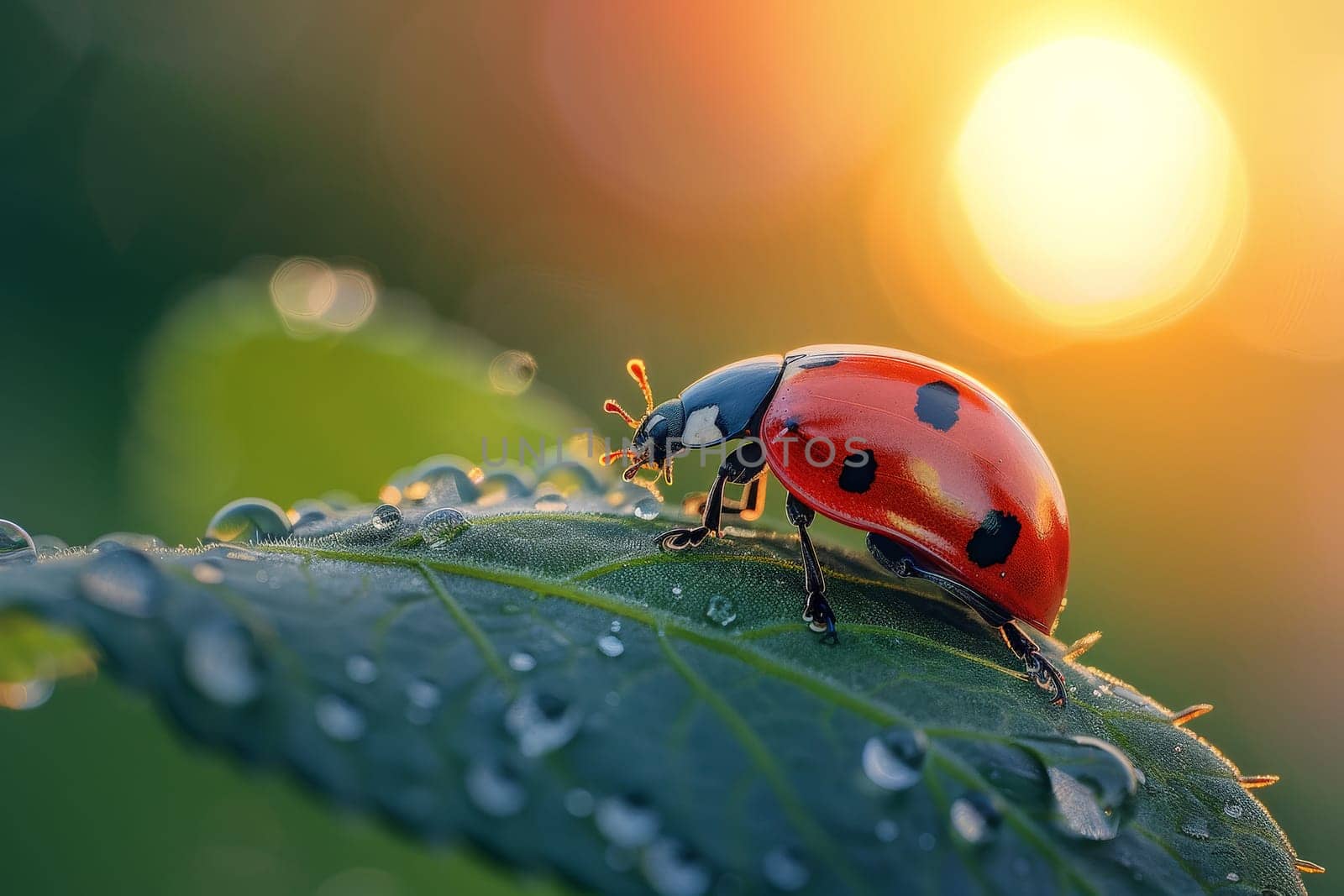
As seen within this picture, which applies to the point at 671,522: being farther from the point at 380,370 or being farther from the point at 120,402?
the point at 120,402

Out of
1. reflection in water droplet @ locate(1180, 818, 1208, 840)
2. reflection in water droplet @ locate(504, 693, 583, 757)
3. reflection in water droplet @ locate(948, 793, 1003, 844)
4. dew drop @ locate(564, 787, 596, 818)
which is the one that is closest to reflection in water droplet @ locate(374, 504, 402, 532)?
reflection in water droplet @ locate(504, 693, 583, 757)

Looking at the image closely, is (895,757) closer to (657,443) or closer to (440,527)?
(440,527)

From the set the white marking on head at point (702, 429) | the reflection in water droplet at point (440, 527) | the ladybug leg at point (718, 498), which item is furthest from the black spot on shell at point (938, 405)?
the reflection in water droplet at point (440, 527)

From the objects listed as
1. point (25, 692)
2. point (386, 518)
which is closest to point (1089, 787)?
point (386, 518)

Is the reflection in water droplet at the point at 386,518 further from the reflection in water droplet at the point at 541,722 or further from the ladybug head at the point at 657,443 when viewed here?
the ladybug head at the point at 657,443

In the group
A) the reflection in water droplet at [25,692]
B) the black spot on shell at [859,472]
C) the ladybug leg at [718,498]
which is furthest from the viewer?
the black spot on shell at [859,472]

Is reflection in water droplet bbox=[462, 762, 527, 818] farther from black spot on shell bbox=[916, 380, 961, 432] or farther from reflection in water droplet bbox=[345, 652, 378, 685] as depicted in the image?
black spot on shell bbox=[916, 380, 961, 432]

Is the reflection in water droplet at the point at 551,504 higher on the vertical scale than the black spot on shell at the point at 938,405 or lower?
lower

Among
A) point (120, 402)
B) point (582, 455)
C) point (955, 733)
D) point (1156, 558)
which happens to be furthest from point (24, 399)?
point (1156, 558)
